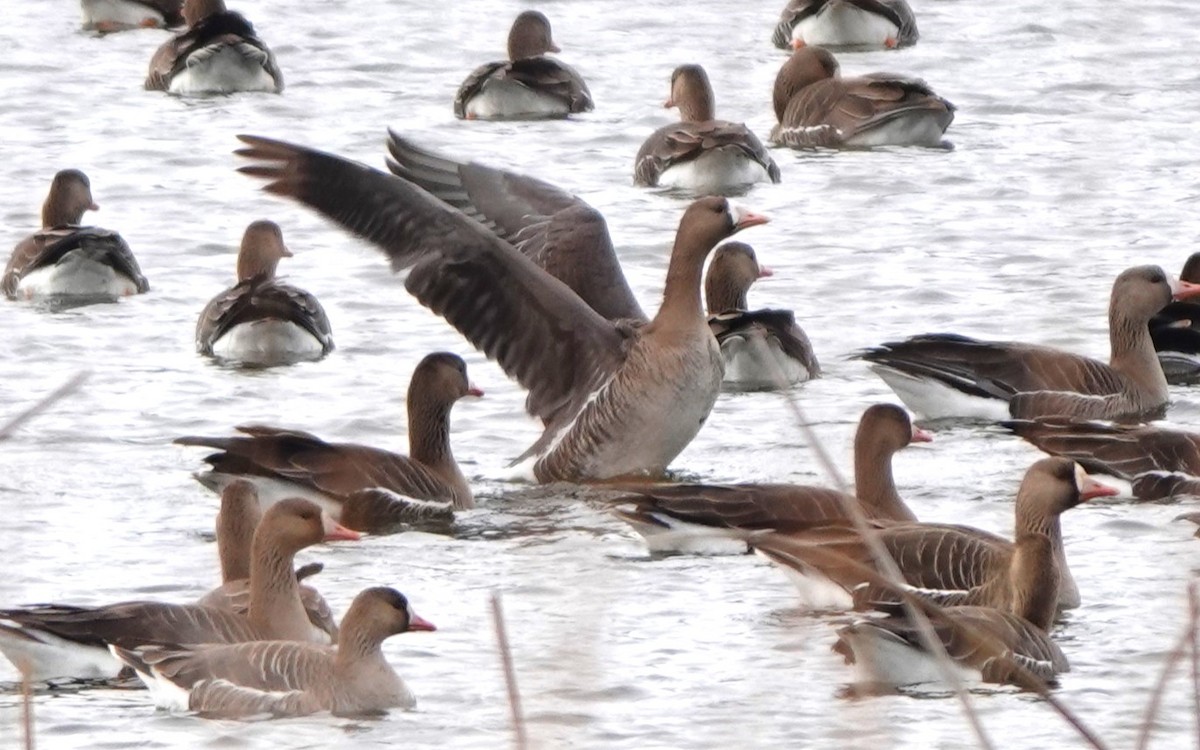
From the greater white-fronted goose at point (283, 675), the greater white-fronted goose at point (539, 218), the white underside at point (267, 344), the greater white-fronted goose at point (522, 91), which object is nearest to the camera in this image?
the greater white-fronted goose at point (283, 675)

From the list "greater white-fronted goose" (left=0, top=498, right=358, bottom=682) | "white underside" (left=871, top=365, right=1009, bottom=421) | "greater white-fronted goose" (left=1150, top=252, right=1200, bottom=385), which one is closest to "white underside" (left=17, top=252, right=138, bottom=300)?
"white underside" (left=871, top=365, right=1009, bottom=421)

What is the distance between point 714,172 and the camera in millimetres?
19438

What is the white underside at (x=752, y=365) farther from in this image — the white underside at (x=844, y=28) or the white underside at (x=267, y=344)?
the white underside at (x=844, y=28)

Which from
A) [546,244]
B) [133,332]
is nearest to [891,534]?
[546,244]

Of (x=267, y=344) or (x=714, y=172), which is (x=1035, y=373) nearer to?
(x=267, y=344)

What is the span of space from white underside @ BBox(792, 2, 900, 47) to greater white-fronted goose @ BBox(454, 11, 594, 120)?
3195mm

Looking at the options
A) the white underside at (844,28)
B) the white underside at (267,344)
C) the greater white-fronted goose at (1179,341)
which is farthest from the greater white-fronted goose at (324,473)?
the white underside at (844,28)

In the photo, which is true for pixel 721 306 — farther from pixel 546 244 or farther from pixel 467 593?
pixel 467 593

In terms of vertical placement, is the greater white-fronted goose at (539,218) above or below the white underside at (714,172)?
above

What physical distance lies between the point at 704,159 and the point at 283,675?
10856 mm

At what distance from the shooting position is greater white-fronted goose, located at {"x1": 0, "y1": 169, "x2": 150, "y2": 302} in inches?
642

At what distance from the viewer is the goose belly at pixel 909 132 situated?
20.8m

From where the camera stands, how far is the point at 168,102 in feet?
76.4

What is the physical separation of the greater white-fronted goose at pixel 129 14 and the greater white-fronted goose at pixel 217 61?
3.25 m
